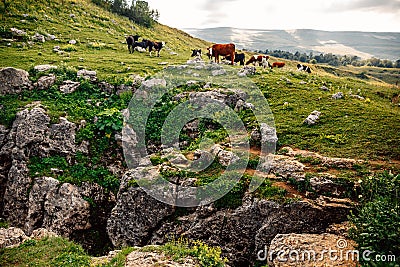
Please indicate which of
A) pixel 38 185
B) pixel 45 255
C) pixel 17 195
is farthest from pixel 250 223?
pixel 17 195

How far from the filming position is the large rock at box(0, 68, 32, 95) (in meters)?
17.6

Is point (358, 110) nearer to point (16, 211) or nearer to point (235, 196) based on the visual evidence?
point (235, 196)

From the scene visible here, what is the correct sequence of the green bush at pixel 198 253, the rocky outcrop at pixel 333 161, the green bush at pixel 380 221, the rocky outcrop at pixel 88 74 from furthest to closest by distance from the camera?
the rocky outcrop at pixel 88 74 < the rocky outcrop at pixel 333 161 < the green bush at pixel 198 253 < the green bush at pixel 380 221

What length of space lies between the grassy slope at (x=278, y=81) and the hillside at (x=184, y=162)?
0.41 feet

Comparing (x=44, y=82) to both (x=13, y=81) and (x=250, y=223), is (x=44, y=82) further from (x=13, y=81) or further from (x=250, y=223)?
(x=250, y=223)

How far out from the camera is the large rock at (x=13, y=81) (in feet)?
57.6

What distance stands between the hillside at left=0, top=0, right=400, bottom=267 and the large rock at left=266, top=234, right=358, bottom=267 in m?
0.09

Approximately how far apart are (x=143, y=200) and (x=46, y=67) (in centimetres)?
1359

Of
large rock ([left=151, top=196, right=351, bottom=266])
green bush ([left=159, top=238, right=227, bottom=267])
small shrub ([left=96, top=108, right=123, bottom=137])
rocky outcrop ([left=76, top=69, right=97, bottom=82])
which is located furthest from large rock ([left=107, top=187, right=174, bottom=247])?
rocky outcrop ([left=76, top=69, right=97, bottom=82])

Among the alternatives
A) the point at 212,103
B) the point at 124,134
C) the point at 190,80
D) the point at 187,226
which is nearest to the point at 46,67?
the point at 124,134

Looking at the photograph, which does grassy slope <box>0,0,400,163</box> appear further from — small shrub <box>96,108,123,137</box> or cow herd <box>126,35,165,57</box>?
small shrub <box>96,108,123,137</box>

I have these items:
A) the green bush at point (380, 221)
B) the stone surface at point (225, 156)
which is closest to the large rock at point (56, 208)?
the stone surface at point (225, 156)

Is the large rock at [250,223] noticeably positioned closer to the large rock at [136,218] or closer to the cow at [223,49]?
the large rock at [136,218]

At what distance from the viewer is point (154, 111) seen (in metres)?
17.5
